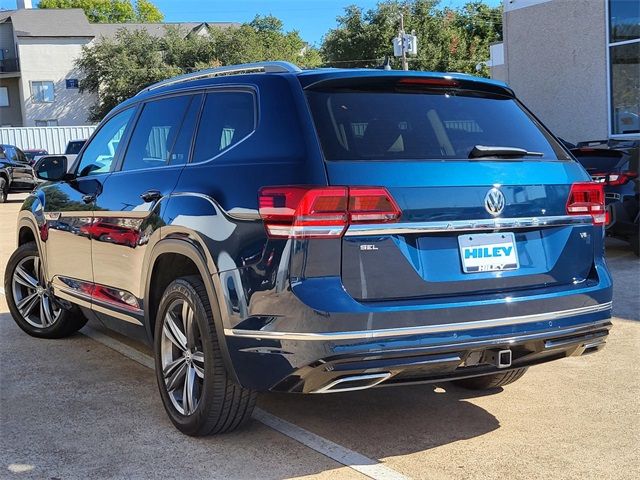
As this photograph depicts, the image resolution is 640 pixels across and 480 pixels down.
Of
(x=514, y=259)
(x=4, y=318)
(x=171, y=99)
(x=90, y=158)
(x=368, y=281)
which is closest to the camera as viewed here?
(x=368, y=281)

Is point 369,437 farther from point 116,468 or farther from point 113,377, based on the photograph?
point 113,377

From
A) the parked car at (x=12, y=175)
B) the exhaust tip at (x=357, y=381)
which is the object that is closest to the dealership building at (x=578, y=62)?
the exhaust tip at (x=357, y=381)

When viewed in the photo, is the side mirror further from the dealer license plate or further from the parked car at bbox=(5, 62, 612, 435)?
the dealer license plate

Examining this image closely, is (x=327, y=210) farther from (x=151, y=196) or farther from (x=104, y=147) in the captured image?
(x=104, y=147)

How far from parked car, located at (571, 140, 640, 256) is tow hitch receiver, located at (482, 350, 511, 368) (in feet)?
20.8

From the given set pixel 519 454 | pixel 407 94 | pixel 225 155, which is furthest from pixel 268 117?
pixel 519 454

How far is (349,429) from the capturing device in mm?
3988

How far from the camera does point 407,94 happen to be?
3684mm

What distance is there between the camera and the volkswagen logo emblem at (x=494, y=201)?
133 inches

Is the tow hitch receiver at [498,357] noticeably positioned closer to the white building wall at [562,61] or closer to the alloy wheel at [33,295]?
the alloy wheel at [33,295]

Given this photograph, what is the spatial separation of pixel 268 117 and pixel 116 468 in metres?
1.84

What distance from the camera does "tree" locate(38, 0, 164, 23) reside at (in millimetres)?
84688

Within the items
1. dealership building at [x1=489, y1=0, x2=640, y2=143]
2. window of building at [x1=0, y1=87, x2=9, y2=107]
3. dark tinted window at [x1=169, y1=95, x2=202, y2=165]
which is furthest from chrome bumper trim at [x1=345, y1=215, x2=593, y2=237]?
window of building at [x1=0, y1=87, x2=9, y2=107]

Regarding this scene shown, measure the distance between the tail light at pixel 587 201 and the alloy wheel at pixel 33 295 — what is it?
4.14 m
